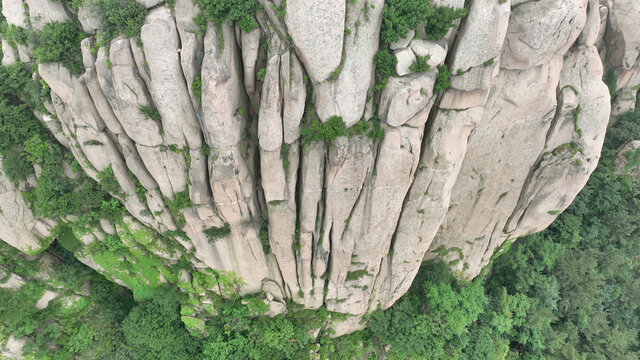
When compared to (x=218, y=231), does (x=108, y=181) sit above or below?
above

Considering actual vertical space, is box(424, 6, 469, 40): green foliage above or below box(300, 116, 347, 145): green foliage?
above

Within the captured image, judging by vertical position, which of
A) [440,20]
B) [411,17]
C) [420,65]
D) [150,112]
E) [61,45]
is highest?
[411,17]

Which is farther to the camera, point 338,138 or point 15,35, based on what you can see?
point 15,35

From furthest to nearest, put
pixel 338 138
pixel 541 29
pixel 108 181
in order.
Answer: pixel 108 181
pixel 338 138
pixel 541 29

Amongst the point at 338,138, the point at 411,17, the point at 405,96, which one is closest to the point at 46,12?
the point at 338,138

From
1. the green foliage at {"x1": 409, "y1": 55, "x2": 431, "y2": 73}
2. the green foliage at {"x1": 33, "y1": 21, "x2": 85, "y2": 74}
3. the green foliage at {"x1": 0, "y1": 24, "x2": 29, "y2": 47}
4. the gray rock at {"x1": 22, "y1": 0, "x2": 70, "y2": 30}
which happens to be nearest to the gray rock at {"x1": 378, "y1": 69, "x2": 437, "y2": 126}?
the green foliage at {"x1": 409, "y1": 55, "x2": 431, "y2": 73}

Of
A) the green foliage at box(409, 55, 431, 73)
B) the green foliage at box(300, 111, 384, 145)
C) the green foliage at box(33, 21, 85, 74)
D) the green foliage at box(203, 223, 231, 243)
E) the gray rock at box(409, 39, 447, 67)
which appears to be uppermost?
the green foliage at box(33, 21, 85, 74)

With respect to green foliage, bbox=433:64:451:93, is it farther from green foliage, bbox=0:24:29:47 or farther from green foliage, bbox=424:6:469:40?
green foliage, bbox=0:24:29:47

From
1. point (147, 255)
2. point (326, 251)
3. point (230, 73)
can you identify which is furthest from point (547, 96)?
point (147, 255)

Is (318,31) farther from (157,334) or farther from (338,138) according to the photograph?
(157,334)
